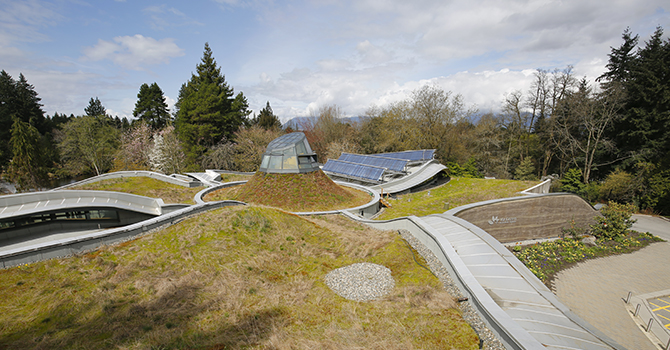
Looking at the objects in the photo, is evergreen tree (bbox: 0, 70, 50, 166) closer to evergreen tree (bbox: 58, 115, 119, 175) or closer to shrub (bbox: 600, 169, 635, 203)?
evergreen tree (bbox: 58, 115, 119, 175)

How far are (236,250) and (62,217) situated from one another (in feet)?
56.3

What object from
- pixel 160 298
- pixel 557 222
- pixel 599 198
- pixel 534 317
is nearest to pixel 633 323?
pixel 557 222

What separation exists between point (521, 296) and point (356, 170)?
27.1m

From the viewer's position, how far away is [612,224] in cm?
2295

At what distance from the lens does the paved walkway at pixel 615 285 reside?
12.9m

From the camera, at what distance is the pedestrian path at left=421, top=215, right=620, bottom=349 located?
6758 millimetres

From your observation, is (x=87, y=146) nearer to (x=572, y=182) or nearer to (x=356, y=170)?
(x=356, y=170)

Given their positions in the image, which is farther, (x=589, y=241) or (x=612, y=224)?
(x=612, y=224)

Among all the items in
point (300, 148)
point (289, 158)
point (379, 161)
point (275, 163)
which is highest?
point (300, 148)

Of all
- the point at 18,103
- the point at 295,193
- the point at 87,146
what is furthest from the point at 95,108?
the point at 295,193

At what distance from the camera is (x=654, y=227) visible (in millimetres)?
26578

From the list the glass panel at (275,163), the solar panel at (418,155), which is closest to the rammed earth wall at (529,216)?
the solar panel at (418,155)

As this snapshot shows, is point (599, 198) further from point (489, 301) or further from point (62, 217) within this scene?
point (62, 217)

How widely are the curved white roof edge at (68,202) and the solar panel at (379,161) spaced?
24.4m
